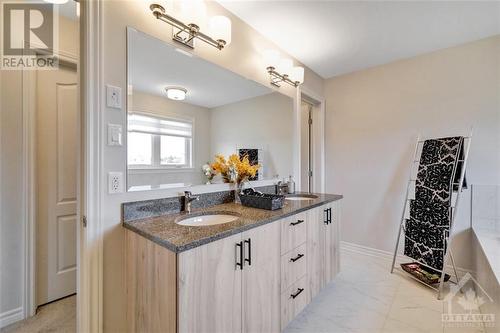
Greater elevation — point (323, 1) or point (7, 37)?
point (323, 1)

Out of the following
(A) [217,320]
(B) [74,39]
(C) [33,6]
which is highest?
(C) [33,6]

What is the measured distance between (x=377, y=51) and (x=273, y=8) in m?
1.38

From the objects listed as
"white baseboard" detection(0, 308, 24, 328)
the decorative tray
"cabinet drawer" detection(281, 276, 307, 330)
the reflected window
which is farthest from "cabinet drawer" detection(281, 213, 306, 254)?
"white baseboard" detection(0, 308, 24, 328)

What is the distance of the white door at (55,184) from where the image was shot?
6.11 feet

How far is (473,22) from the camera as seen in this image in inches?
79.7

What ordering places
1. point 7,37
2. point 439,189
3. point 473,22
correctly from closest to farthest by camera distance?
point 7,37 → point 473,22 → point 439,189

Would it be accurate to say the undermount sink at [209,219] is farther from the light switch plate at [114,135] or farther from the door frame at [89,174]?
the light switch plate at [114,135]

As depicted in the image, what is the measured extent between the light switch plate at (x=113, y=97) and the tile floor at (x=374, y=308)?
6.10 feet

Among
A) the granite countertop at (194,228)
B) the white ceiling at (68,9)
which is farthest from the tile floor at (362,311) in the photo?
the white ceiling at (68,9)

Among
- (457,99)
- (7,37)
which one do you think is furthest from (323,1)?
(7,37)

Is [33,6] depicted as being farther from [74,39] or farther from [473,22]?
[473,22]

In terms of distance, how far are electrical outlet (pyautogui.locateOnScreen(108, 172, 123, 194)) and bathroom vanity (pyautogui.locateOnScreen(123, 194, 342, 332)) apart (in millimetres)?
101

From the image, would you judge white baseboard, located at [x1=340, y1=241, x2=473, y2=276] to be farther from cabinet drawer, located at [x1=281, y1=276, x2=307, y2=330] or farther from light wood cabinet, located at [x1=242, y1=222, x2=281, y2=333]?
light wood cabinet, located at [x1=242, y1=222, x2=281, y2=333]

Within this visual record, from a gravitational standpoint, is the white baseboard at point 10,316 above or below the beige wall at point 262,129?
below
